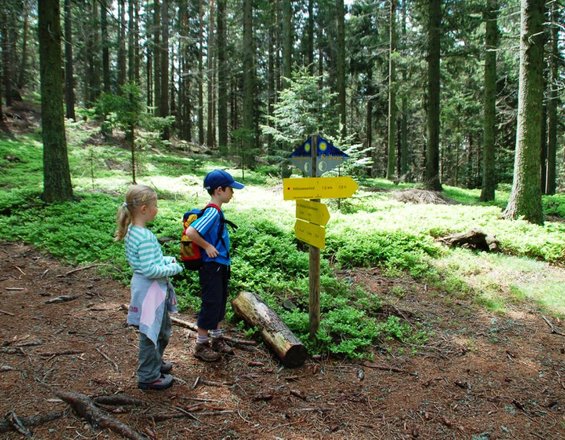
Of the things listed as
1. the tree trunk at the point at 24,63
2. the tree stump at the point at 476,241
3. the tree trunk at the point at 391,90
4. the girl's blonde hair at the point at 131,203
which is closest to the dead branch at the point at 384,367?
the girl's blonde hair at the point at 131,203

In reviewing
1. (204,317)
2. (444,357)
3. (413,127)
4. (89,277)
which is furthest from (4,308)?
(413,127)

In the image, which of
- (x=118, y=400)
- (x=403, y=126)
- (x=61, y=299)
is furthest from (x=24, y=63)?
(x=118, y=400)

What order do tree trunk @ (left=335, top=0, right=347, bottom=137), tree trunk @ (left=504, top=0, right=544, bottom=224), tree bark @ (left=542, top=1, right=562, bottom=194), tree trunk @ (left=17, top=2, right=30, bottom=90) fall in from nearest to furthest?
tree trunk @ (left=504, top=0, right=544, bottom=224), tree bark @ (left=542, top=1, right=562, bottom=194), tree trunk @ (left=335, top=0, right=347, bottom=137), tree trunk @ (left=17, top=2, right=30, bottom=90)

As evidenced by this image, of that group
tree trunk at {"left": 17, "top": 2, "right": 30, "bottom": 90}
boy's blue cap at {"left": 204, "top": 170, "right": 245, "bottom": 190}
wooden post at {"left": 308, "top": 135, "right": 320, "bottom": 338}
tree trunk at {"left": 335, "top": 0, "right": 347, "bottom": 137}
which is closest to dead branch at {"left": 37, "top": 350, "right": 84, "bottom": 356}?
boy's blue cap at {"left": 204, "top": 170, "right": 245, "bottom": 190}

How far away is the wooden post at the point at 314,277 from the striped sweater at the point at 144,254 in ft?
5.45

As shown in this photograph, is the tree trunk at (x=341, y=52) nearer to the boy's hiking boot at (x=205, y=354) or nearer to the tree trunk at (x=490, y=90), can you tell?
the tree trunk at (x=490, y=90)

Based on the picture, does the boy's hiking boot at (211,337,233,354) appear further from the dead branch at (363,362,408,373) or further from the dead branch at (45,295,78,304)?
the dead branch at (45,295,78,304)

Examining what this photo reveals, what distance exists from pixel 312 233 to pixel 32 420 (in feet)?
9.39

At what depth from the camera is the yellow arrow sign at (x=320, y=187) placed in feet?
13.7

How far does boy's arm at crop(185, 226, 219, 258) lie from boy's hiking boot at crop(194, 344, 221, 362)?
1.07 metres

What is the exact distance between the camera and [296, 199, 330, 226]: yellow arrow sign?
4.06m

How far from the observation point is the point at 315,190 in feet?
13.8

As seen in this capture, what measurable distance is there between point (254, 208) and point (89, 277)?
5060 mm

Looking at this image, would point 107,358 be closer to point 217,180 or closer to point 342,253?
point 217,180
